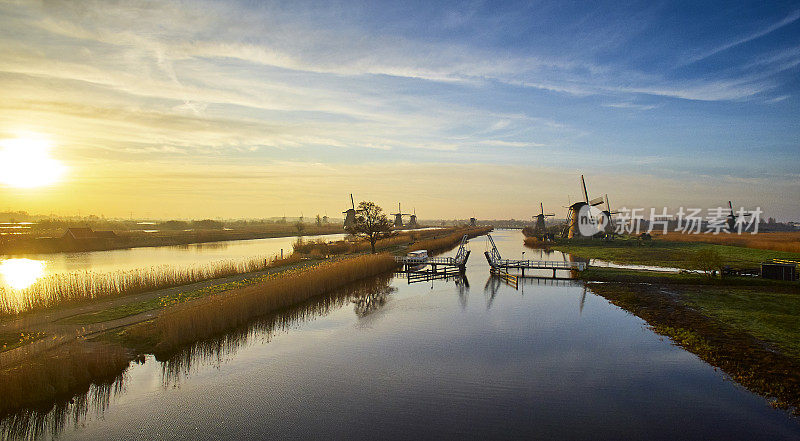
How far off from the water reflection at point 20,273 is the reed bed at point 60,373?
19.5m

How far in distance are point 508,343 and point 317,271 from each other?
1817 centimetres

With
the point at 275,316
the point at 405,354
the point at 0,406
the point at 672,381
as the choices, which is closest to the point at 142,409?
the point at 0,406

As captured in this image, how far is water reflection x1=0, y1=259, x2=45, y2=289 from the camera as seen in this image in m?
30.0

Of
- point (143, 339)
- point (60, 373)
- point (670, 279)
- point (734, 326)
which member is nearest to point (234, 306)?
point (143, 339)

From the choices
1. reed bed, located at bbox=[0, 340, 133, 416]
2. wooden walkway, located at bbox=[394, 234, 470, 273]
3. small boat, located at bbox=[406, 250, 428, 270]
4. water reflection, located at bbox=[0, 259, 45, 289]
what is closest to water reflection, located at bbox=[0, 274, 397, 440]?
reed bed, located at bbox=[0, 340, 133, 416]

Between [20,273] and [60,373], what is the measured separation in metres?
34.5

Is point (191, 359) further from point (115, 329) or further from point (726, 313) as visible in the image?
point (726, 313)

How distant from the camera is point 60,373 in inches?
499

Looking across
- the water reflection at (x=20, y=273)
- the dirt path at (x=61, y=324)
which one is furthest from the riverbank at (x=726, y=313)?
the water reflection at (x=20, y=273)

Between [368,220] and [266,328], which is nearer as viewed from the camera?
[266,328]

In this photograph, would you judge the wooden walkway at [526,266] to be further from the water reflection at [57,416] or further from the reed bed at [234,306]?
the water reflection at [57,416]

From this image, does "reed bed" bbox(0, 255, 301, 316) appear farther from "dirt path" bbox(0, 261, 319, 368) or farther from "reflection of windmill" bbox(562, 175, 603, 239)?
"reflection of windmill" bbox(562, 175, 603, 239)

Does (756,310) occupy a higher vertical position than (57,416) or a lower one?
higher

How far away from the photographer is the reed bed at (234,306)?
17172 mm
